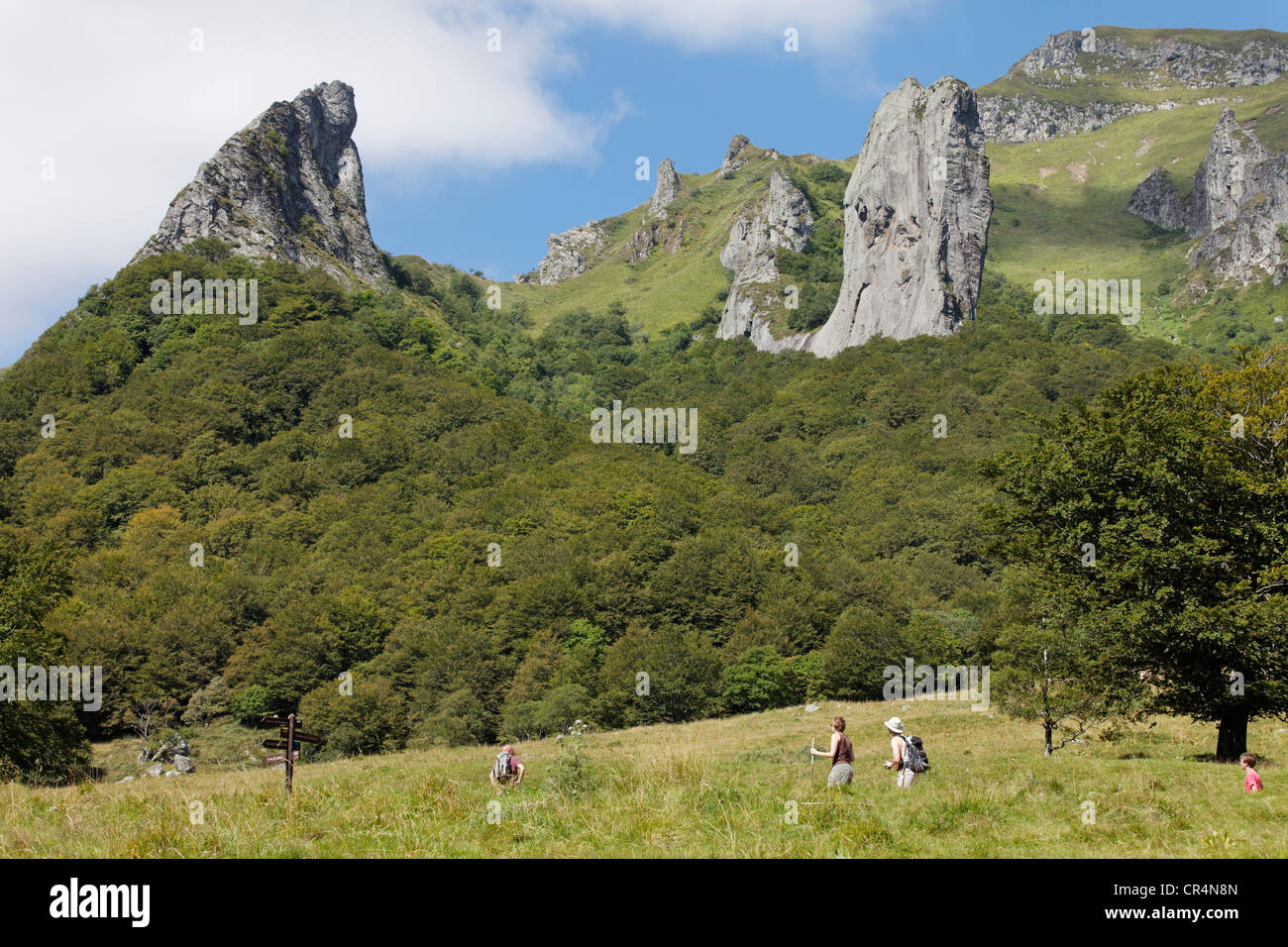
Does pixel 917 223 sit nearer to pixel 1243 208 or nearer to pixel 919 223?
pixel 919 223

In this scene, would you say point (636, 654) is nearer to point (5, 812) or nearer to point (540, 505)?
point (540, 505)

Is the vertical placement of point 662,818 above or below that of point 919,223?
below

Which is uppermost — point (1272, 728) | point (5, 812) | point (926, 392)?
point (926, 392)

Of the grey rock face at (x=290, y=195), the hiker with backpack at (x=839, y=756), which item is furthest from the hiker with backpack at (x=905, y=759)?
the grey rock face at (x=290, y=195)

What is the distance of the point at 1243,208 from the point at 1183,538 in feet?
660

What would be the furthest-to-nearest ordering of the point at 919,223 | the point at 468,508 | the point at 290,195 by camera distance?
1. the point at 290,195
2. the point at 919,223
3. the point at 468,508

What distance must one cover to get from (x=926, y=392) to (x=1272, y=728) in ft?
343

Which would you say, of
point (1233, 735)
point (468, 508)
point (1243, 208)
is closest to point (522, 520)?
point (468, 508)

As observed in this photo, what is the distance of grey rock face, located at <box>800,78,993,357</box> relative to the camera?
145 meters

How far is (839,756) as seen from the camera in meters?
13.9

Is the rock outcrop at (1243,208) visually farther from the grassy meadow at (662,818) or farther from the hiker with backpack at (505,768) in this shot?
the hiker with backpack at (505,768)

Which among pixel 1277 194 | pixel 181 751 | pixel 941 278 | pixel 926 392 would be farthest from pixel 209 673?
pixel 1277 194

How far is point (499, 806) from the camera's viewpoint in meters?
10.4

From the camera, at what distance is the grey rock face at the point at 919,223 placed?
145000 millimetres
